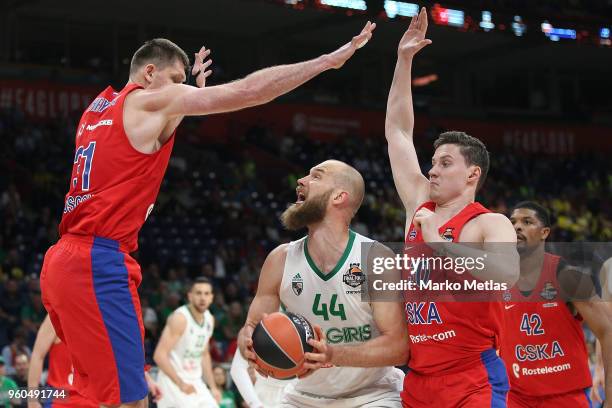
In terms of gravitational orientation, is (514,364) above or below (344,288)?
below

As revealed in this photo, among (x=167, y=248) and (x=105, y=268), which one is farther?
(x=167, y=248)

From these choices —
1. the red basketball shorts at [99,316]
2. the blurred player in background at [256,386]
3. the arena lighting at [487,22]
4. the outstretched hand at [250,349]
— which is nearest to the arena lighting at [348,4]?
the arena lighting at [487,22]

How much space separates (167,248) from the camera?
1636cm

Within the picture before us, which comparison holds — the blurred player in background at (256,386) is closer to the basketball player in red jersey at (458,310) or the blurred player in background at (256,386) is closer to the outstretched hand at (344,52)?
the basketball player in red jersey at (458,310)

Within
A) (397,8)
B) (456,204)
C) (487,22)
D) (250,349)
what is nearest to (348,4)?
(397,8)

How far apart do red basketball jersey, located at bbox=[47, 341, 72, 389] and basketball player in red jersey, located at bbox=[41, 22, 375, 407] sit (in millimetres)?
Answer: 3120

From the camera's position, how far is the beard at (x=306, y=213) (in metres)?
4.90

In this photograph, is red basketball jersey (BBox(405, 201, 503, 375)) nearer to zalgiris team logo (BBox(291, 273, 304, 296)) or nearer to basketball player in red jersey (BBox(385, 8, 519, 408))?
basketball player in red jersey (BBox(385, 8, 519, 408))

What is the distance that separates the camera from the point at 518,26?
2016cm

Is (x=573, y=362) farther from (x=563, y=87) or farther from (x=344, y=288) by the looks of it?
(x=563, y=87)

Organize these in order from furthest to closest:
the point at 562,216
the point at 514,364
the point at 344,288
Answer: the point at 562,216
the point at 514,364
the point at 344,288

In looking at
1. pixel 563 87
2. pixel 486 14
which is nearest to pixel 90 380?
pixel 486 14

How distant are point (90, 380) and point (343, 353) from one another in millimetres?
1230

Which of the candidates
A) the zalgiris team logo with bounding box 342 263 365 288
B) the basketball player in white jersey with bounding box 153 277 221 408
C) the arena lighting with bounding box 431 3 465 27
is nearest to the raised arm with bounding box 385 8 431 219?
the zalgiris team logo with bounding box 342 263 365 288
